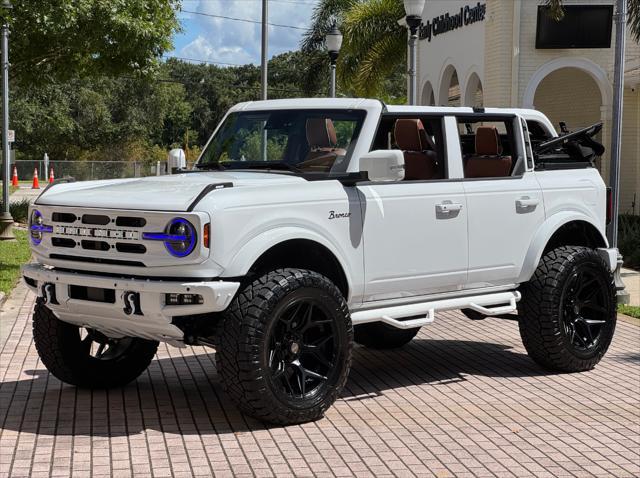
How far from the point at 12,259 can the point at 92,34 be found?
403cm

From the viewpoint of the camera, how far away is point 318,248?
722cm

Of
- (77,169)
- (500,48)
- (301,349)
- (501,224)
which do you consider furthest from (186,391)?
(77,169)

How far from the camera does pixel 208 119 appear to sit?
337 ft

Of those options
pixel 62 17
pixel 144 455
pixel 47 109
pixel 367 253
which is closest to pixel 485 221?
pixel 367 253

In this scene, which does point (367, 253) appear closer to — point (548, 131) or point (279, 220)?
point (279, 220)

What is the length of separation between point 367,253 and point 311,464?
1.77 m

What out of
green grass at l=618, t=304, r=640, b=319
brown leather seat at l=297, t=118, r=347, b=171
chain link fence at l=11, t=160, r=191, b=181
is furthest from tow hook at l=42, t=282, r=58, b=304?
chain link fence at l=11, t=160, r=191, b=181

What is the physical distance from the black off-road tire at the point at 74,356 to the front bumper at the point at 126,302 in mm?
459

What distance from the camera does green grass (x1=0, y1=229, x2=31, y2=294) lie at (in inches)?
563

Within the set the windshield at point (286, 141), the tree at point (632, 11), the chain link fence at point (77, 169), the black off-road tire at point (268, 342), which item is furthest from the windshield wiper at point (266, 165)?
the chain link fence at point (77, 169)

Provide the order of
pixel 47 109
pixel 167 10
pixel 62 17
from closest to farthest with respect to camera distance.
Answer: pixel 62 17 → pixel 167 10 → pixel 47 109

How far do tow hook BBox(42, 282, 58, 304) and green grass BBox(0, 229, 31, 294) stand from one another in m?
6.38

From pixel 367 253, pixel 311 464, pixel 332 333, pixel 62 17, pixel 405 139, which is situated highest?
pixel 62 17

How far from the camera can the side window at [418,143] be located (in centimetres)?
828
